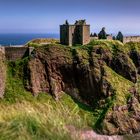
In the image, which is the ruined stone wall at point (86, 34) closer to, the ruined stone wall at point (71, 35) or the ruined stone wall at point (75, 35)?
the ruined stone wall at point (75, 35)

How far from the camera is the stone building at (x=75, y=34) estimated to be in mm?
81750

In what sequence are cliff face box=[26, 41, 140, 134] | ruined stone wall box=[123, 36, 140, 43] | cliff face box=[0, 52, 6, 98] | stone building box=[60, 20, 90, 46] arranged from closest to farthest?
cliff face box=[0, 52, 6, 98], cliff face box=[26, 41, 140, 134], stone building box=[60, 20, 90, 46], ruined stone wall box=[123, 36, 140, 43]

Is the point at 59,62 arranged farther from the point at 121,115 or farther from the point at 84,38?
the point at 121,115

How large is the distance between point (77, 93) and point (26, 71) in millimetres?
11332

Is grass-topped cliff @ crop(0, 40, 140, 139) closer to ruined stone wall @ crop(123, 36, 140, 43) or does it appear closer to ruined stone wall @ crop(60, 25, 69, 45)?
ruined stone wall @ crop(60, 25, 69, 45)

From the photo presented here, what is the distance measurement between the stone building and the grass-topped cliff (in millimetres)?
2636

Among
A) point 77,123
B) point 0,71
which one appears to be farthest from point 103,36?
point 77,123

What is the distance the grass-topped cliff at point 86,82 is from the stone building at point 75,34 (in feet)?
8.65

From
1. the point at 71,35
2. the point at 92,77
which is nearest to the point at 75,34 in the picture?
the point at 71,35

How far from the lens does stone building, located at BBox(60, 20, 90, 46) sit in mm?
81750

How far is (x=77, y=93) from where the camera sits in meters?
77.3

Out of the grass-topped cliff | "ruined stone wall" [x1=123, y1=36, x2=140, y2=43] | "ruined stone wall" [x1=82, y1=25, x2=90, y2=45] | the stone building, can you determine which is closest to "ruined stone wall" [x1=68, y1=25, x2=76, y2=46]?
the stone building

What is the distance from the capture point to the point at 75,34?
8225 cm

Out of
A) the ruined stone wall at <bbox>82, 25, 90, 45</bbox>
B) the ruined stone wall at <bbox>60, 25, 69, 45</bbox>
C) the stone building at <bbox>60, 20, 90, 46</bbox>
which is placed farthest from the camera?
the ruined stone wall at <bbox>60, 25, 69, 45</bbox>
